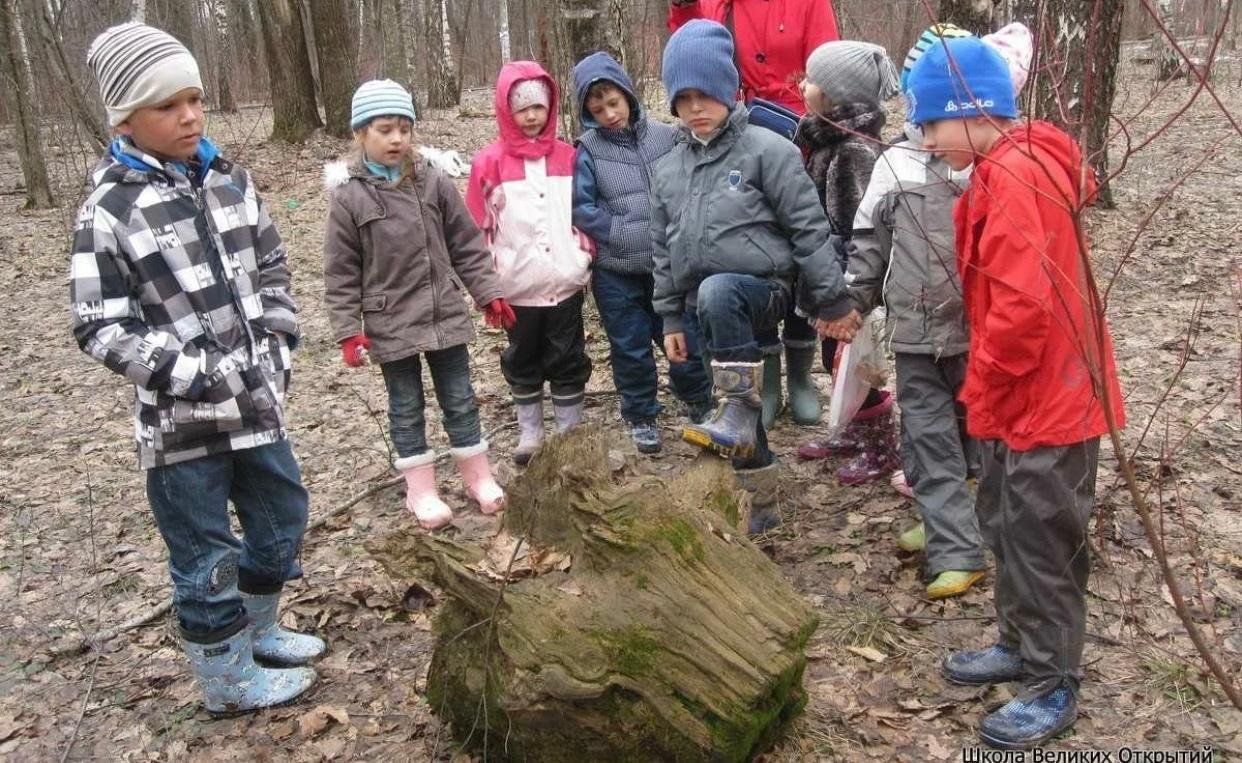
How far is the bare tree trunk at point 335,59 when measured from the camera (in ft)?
46.3

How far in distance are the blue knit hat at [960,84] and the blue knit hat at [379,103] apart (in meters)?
2.20

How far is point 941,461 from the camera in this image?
357 cm

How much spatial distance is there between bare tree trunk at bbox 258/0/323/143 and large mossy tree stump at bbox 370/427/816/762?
13359mm

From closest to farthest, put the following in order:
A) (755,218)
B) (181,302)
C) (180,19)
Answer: (181,302), (755,218), (180,19)

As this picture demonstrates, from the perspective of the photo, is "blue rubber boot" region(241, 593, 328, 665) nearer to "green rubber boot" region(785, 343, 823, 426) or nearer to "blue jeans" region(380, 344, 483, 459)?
"blue jeans" region(380, 344, 483, 459)

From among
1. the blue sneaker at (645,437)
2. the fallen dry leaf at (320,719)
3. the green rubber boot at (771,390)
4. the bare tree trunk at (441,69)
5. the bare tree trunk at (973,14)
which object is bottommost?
the fallen dry leaf at (320,719)

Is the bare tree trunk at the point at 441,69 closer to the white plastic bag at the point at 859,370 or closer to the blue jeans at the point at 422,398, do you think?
the blue jeans at the point at 422,398

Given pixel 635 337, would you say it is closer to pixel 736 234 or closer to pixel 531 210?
pixel 531 210

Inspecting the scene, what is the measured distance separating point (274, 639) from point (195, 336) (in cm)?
127

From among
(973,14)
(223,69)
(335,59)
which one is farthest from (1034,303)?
(223,69)

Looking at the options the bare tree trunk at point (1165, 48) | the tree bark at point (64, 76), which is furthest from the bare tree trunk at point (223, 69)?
the bare tree trunk at point (1165, 48)

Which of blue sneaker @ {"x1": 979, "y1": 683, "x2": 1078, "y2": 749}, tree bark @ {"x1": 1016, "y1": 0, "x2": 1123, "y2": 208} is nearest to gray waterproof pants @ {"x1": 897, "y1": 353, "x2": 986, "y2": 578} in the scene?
blue sneaker @ {"x1": 979, "y1": 683, "x2": 1078, "y2": 749}

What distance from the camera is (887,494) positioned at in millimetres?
4371

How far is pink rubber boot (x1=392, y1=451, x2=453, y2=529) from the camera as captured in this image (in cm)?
445
